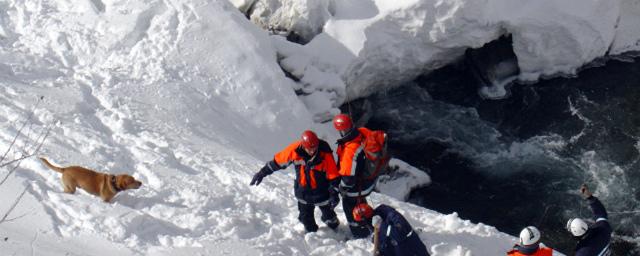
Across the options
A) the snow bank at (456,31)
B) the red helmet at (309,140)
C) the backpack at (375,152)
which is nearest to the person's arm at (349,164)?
the backpack at (375,152)

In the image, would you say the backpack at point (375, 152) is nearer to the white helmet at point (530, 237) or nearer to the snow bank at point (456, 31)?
the white helmet at point (530, 237)

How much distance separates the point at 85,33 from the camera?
40.0 feet

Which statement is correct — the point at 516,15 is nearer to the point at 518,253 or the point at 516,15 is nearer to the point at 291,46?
the point at 291,46

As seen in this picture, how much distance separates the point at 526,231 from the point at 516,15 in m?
8.32

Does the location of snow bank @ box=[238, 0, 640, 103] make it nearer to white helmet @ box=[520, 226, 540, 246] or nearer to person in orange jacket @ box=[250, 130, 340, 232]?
person in orange jacket @ box=[250, 130, 340, 232]

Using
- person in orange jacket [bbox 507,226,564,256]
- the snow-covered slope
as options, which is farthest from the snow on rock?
person in orange jacket [bbox 507,226,564,256]

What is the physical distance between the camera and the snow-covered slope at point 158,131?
290 inches

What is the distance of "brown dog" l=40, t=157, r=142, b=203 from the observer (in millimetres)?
7651

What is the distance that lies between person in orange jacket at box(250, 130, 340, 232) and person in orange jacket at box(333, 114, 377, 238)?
0.44ft

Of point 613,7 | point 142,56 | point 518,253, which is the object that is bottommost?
point 613,7

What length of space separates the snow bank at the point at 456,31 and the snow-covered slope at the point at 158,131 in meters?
1.78

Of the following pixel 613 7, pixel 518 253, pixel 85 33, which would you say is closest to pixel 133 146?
pixel 85 33

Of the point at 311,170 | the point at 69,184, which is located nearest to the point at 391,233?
the point at 311,170

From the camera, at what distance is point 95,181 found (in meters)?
7.73
